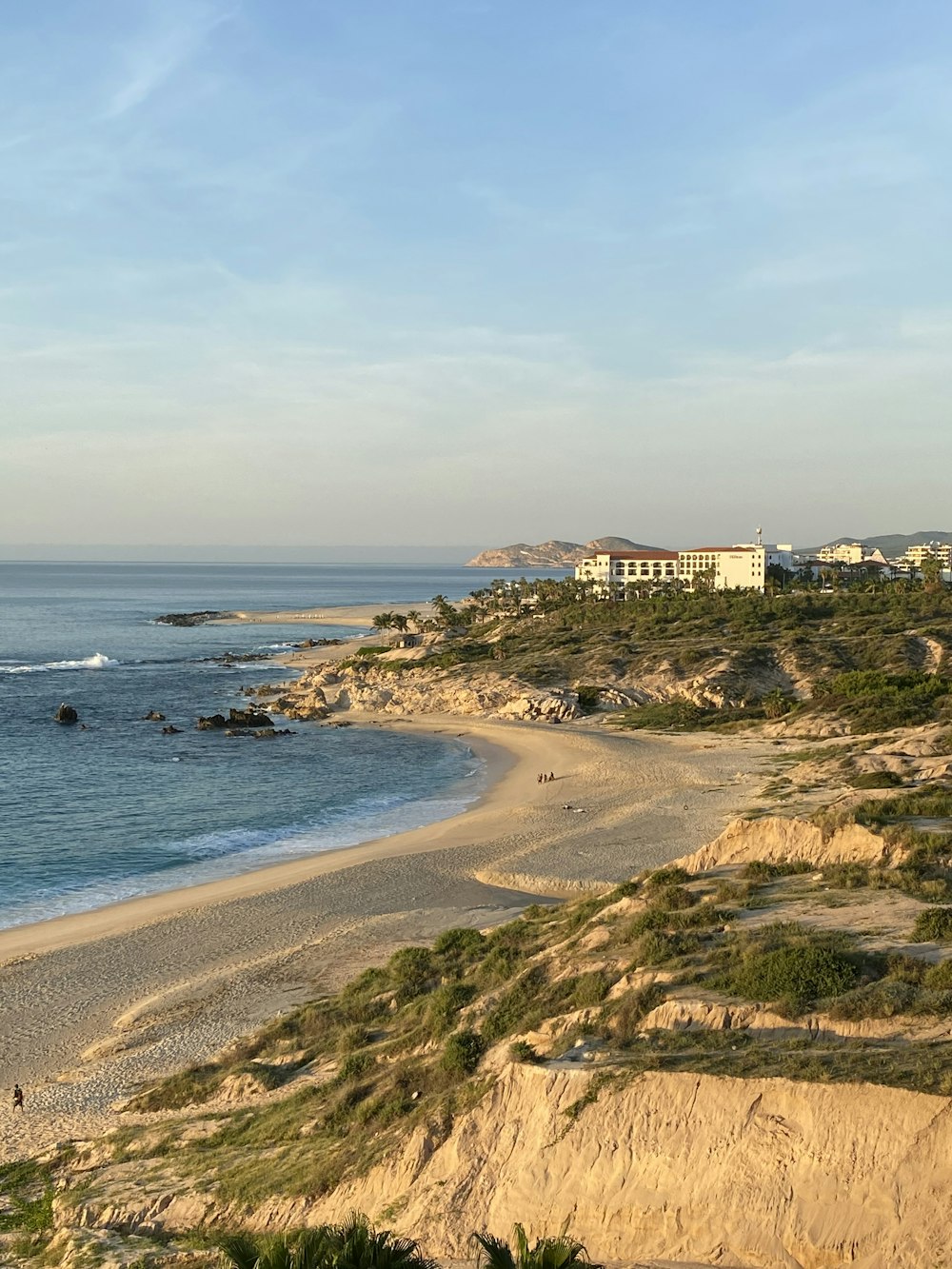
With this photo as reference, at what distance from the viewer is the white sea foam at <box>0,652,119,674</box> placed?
9944 centimetres

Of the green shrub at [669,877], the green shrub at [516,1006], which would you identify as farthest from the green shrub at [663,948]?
the green shrub at [669,877]

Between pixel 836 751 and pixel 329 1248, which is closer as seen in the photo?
pixel 329 1248

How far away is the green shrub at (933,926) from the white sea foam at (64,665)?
314 feet

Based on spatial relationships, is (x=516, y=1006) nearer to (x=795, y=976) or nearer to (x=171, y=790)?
(x=795, y=976)

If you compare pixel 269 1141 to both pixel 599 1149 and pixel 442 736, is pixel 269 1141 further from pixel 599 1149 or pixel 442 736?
pixel 442 736

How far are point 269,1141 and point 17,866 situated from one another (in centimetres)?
2458

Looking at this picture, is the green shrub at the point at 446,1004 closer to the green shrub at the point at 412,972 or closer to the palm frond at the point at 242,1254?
the green shrub at the point at 412,972

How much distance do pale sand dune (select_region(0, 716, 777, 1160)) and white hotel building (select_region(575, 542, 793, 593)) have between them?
90.6 metres

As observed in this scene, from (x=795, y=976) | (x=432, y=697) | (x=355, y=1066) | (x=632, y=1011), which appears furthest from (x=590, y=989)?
(x=432, y=697)

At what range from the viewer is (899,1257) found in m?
9.31

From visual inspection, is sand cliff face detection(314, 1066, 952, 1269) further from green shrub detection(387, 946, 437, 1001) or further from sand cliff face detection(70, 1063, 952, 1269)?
green shrub detection(387, 946, 437, 1001)

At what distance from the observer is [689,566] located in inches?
6708

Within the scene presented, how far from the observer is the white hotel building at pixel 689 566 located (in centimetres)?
13425

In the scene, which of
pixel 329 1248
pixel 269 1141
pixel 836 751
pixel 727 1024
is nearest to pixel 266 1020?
pixel 269 1141
